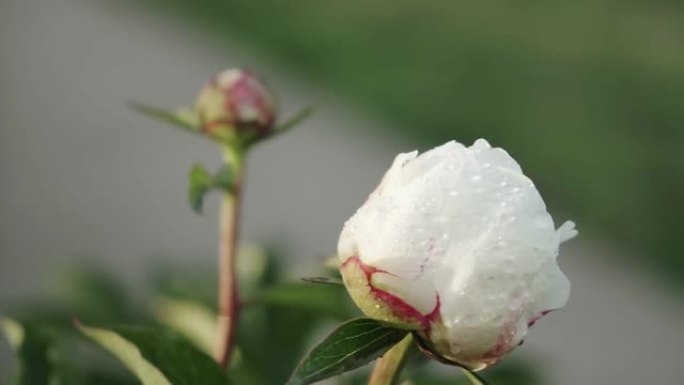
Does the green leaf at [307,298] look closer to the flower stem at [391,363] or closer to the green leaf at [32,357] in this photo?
the green leaf at [32,357]

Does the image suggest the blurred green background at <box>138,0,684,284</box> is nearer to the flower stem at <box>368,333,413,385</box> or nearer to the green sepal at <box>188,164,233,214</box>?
the green sepal at <box>188,164,233,214</box>

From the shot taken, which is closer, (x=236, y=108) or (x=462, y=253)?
(x=462, y=253)

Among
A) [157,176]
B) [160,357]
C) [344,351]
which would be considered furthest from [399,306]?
[157,176]

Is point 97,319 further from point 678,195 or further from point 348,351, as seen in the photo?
point 678,195

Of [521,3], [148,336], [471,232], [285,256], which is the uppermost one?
[471,232]

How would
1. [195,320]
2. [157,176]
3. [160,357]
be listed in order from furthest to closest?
[157,176], [195,320], [160,357]

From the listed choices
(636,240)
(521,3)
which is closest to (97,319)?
(636,240)

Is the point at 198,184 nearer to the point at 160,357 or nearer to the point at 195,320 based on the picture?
the point at 160,357
